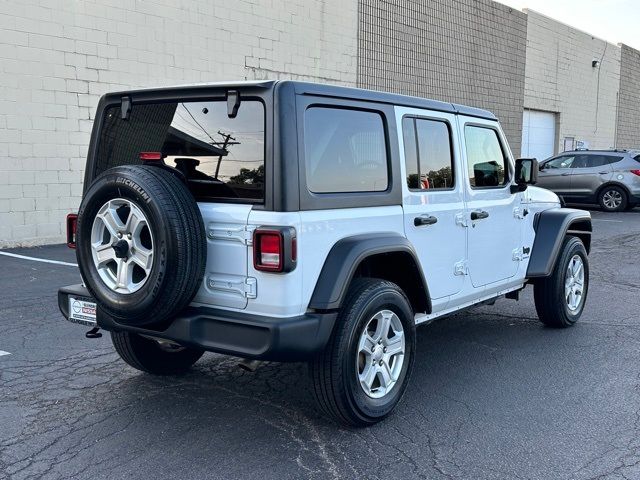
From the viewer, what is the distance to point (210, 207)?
382cm

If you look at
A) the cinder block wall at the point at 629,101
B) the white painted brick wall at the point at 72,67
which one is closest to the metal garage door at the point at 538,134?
the cinder block wall at the point at 629,101

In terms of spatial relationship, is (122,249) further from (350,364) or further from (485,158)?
(485,158)

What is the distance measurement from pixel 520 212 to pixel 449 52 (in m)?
15.1

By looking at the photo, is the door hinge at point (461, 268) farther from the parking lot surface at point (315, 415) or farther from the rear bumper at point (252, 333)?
the rear bumper at point (252, 333)

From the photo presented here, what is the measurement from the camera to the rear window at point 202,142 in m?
3.77

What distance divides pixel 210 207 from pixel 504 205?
2.71 meters

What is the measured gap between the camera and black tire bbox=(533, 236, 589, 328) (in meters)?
6.21

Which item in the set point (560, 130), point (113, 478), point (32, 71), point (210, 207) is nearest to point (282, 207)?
point (210, 207)

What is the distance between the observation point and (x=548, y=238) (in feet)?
20.0

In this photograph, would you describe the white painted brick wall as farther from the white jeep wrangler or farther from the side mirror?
the side mirror

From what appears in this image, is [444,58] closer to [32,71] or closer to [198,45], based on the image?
[198,45]

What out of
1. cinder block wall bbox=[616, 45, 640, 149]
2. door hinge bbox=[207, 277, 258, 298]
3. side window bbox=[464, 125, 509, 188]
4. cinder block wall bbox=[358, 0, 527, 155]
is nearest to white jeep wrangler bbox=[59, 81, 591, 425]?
door hinge bbox=[207, 277, 258, 298]

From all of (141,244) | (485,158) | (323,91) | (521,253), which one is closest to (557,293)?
(521,253)

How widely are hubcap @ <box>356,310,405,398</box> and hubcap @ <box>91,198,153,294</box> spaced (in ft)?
4.21
